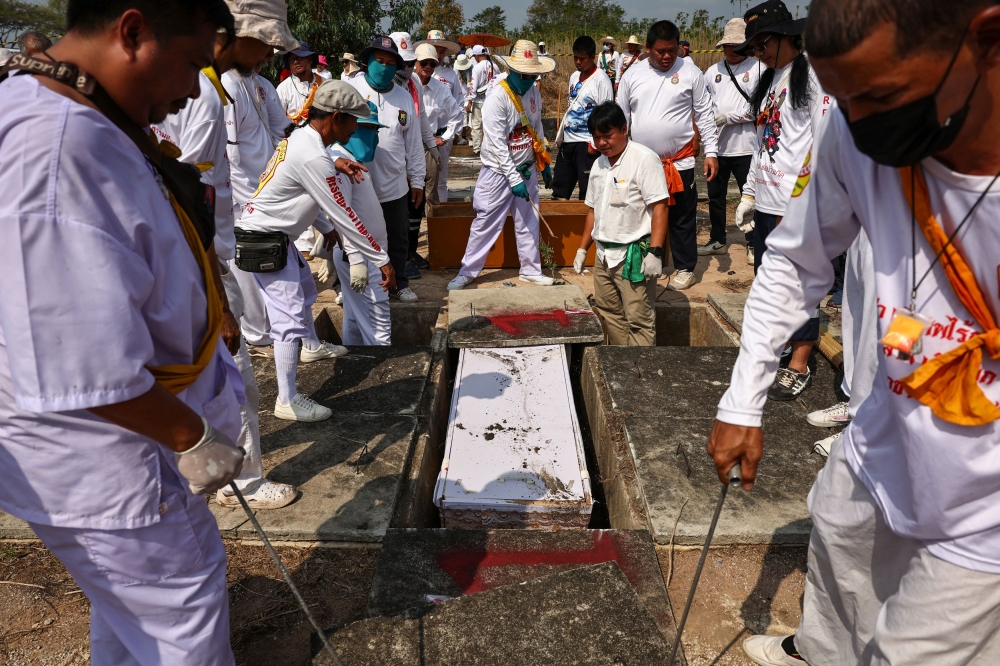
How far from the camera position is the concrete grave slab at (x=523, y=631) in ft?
6.62

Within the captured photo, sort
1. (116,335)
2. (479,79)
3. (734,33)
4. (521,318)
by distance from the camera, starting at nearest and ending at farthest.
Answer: (116,335) < (521,318) < (734,33) < (479,79)

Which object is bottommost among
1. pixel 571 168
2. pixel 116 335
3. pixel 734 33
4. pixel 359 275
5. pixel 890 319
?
pixel 359 275

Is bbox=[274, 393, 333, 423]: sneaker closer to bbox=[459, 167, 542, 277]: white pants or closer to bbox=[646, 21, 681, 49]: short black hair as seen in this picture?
bbox=[459, 167, 542, 277]: white pants

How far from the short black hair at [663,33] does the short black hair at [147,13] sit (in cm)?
533

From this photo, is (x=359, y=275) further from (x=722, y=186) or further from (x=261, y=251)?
(x=722, y=186)

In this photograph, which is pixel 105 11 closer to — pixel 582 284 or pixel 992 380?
pixel 992 380

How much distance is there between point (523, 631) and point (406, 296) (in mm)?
4374

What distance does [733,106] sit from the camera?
6.72 m

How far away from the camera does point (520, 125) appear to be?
20.5ft

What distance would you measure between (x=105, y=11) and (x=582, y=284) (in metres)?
5.76

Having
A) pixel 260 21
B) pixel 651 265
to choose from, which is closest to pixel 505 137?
pixel 651 265

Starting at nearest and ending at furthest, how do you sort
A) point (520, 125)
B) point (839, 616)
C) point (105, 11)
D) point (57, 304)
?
point (57, 304) < point (105, 11) < point (839, 616) < point (520, 125)

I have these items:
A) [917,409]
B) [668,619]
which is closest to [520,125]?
[668,619]

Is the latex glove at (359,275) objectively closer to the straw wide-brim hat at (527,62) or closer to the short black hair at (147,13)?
the straw wide-brim hat at (527,62)
